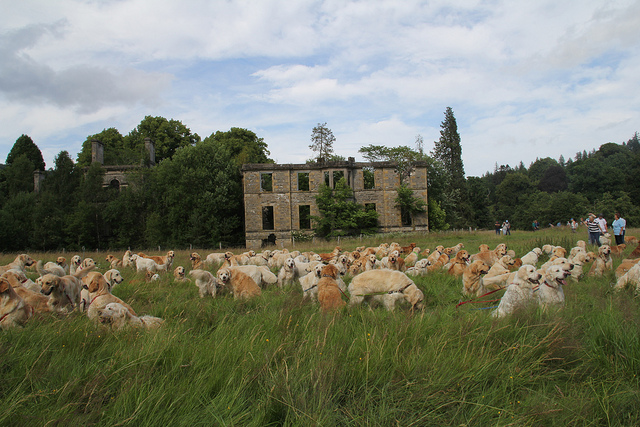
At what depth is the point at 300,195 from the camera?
42750mm

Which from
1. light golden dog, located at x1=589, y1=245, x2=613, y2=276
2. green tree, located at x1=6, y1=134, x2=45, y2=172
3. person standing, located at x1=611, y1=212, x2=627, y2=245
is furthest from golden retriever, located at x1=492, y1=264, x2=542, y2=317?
green tree, located at x1=6, y1=134, x2=45, y2=172

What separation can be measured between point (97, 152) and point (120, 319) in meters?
53.1

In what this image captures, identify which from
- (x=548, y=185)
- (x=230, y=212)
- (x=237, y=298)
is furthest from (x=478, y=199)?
(x=237, y=298)

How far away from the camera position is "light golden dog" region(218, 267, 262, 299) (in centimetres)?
893

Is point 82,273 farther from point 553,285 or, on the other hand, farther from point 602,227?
point 602,227

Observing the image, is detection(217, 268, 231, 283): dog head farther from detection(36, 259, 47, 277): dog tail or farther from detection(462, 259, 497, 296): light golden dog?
detection(36, 259, 47, 277): dog tail

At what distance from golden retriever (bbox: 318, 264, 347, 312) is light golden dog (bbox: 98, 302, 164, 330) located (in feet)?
8.56

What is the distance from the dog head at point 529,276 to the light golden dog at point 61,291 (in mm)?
7482

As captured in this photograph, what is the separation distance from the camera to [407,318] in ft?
17.5

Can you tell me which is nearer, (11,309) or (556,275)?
(11,309)

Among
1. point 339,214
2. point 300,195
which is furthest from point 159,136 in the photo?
point 339,214

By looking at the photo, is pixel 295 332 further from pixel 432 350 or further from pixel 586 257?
pixel 586 257

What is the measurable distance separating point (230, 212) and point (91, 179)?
16.8m

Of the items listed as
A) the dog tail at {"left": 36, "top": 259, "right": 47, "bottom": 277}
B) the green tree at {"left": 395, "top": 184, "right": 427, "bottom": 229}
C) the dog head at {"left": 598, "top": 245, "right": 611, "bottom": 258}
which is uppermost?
the green tree at {"left": 395, "top": 184, "right": 427, "bottom": 229}
